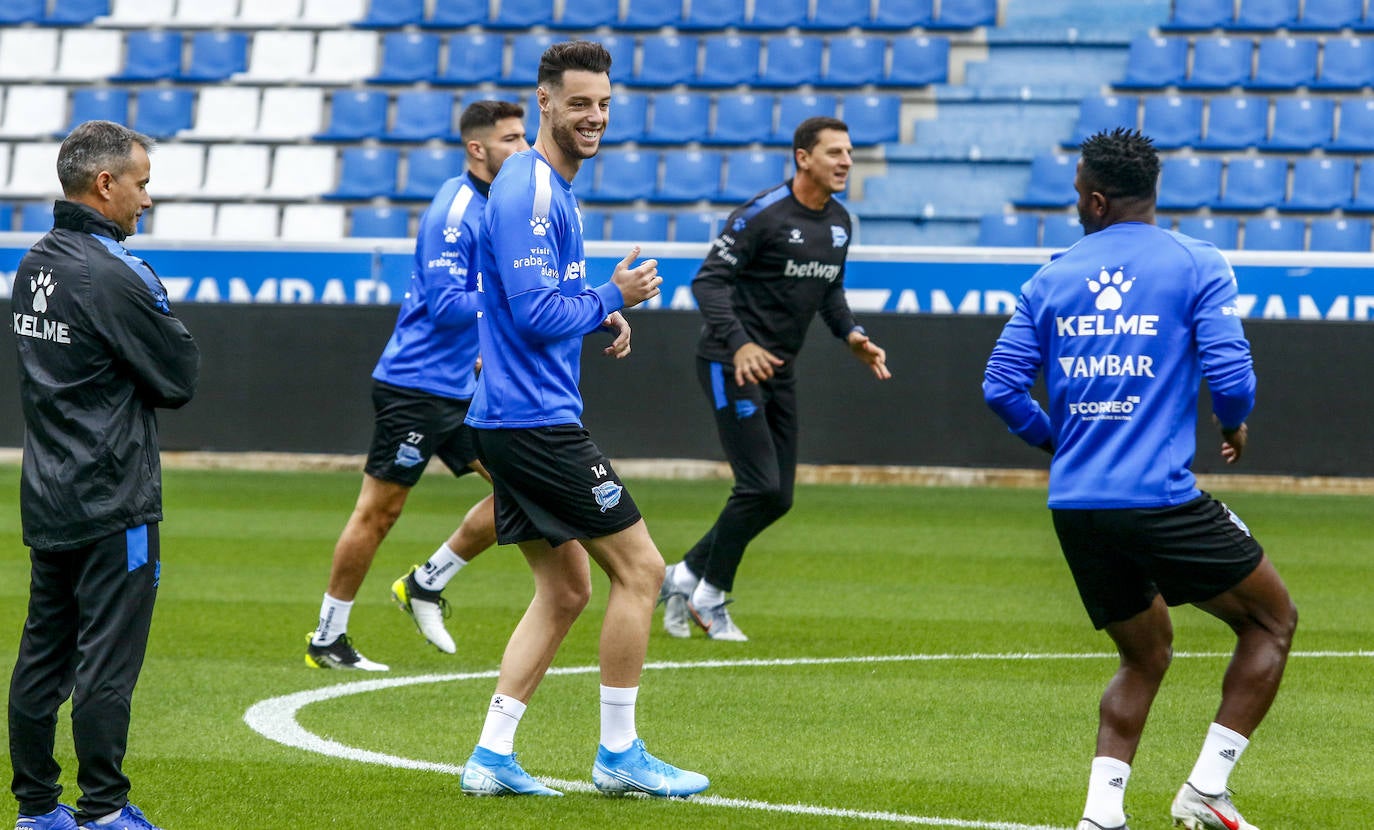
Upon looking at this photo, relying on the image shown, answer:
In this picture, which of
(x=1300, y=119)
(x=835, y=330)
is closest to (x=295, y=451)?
(x=835, y=330)

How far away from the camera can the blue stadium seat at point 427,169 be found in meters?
22.1

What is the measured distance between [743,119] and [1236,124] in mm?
5855

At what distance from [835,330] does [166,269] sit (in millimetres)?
10901

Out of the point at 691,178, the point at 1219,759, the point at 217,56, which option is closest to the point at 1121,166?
the point at 1219,759

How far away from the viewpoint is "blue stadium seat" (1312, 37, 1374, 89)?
68.5 ft

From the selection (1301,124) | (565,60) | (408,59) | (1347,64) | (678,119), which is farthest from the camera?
(408,59)

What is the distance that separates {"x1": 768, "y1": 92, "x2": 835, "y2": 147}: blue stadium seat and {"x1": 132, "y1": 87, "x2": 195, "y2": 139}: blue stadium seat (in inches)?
313

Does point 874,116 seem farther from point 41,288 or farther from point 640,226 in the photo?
point 41,288

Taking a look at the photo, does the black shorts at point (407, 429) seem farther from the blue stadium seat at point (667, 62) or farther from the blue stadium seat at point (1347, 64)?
the blue stadium seat at point (1347, 64)

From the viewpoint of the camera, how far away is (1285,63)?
69.8ft

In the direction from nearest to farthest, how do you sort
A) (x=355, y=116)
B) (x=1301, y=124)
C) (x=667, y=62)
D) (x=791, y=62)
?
(x=1301, y=124) → (x=791, y=62) → (x=667, y=62) → (x=355, y=116)

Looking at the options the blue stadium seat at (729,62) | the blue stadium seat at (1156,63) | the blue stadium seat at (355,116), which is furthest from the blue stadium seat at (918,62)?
the blue stadium seat at (355,116)

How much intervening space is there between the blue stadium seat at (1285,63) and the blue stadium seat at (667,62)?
22.6 feet

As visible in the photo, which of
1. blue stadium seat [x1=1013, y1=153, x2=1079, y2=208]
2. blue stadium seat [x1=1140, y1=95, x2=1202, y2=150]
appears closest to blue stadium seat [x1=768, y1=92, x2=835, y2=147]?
blue stadium seat [x1=1013, y1=153, x2=1079, y2=208]
